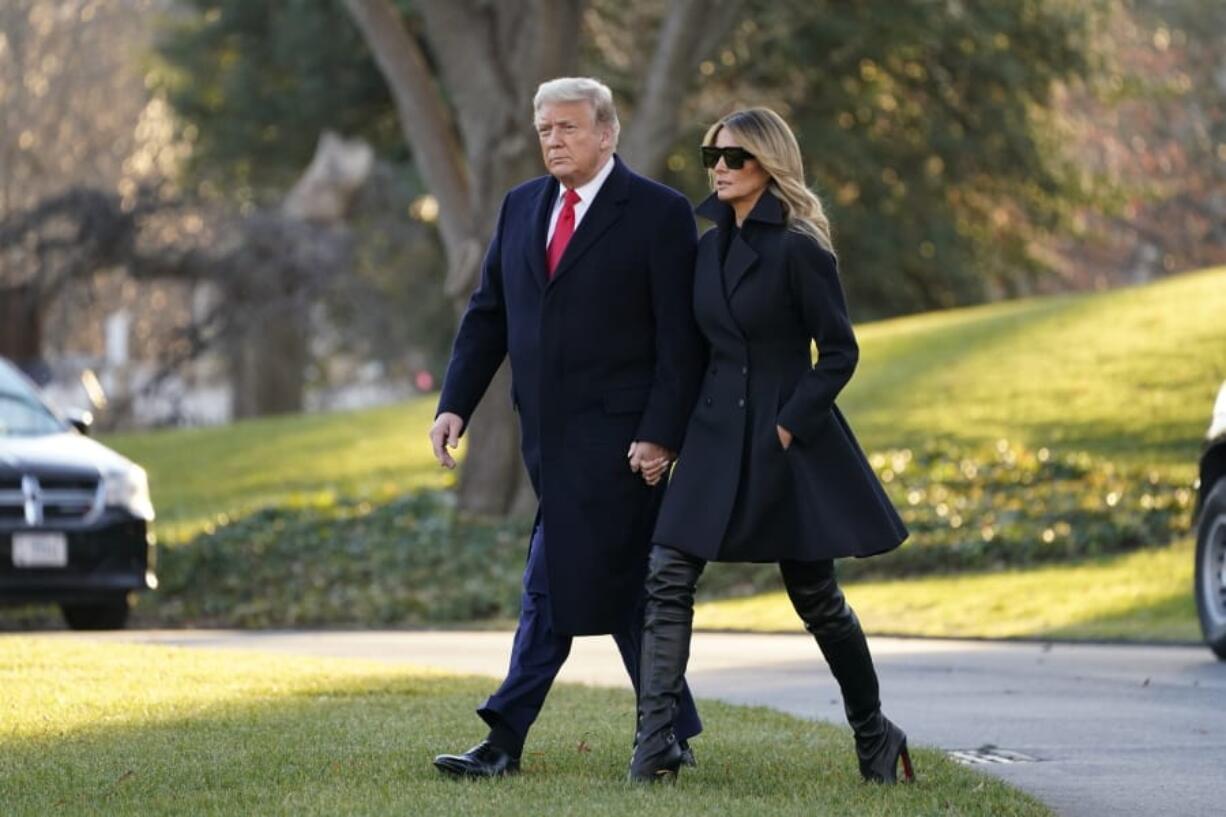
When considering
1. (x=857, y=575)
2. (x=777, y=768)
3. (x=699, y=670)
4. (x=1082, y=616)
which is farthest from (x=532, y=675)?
(x=857, y=575)

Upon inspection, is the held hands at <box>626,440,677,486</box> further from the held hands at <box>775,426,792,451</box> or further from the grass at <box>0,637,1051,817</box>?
the grass at <box>0,637,1051,817</box>

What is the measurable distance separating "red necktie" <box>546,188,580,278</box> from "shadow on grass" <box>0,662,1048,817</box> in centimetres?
156

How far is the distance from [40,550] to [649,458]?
8.20m

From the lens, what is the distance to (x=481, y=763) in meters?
7.03

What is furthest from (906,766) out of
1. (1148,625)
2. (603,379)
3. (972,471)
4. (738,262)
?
(972,471)

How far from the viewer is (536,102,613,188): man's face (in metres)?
7.06

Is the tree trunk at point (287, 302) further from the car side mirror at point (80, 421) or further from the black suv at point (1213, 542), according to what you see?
the black suv at point (1213, 542)

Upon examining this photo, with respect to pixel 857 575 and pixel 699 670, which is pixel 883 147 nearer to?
pixel 857 575

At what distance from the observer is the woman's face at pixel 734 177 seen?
700 cm

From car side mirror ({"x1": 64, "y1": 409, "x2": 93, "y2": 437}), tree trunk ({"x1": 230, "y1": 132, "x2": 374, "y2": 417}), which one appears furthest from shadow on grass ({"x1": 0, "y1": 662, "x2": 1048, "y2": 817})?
tree trunk ({"x1": 230, "y1": 132, "x2": 374, "y2": 417})

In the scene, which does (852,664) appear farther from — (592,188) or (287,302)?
(287,302)

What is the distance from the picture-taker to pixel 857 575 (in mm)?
17875

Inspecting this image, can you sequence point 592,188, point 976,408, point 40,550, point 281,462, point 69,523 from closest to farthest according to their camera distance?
1. point 592,188
2. point 40,550
3. point 69,523
4. point 976,408
5. point 281,462

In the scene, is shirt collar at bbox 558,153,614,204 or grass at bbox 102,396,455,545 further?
grass at bbox 102,396,455,545
